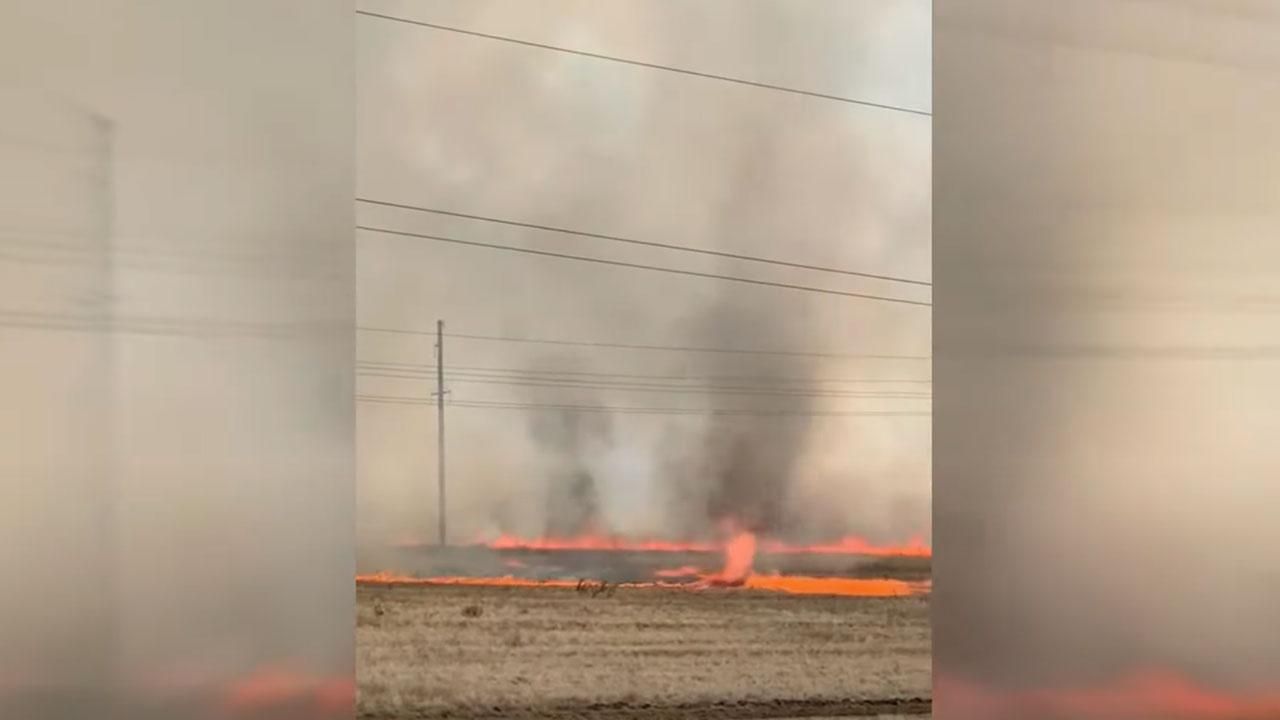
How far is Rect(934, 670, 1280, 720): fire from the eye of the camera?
1.64 metres

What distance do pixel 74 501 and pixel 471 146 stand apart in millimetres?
856

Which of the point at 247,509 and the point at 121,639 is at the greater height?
the point at 247,509

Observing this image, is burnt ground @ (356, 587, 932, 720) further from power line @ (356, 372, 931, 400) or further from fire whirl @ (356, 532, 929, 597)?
power line @ (356, 372, 931, 400)

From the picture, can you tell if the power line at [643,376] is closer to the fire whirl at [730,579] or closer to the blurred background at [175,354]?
the blurred background at [175,354]

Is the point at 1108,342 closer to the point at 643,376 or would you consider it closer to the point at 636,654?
the point at 643,376

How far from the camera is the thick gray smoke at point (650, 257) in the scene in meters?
1.51

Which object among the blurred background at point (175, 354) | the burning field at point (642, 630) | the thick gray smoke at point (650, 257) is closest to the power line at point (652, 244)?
the thick gray smoke at point (650, 257)

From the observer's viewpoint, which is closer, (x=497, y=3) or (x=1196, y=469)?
(x=497, y=3)

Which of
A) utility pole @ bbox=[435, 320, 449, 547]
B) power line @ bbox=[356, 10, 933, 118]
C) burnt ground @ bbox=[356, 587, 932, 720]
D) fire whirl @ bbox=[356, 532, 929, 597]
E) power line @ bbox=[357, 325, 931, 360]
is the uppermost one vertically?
power line @ bbox=[356, 10, 933, 118]

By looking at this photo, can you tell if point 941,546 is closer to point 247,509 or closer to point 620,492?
point 620,492

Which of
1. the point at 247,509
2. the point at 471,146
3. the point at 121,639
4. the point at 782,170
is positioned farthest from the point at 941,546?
the point at 121,639

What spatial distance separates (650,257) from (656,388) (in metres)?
0.21

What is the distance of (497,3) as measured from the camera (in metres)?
1.54

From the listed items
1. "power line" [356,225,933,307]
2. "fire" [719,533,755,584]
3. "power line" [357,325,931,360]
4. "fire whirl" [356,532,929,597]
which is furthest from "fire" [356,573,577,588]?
"power line" [356,225,933,307]
